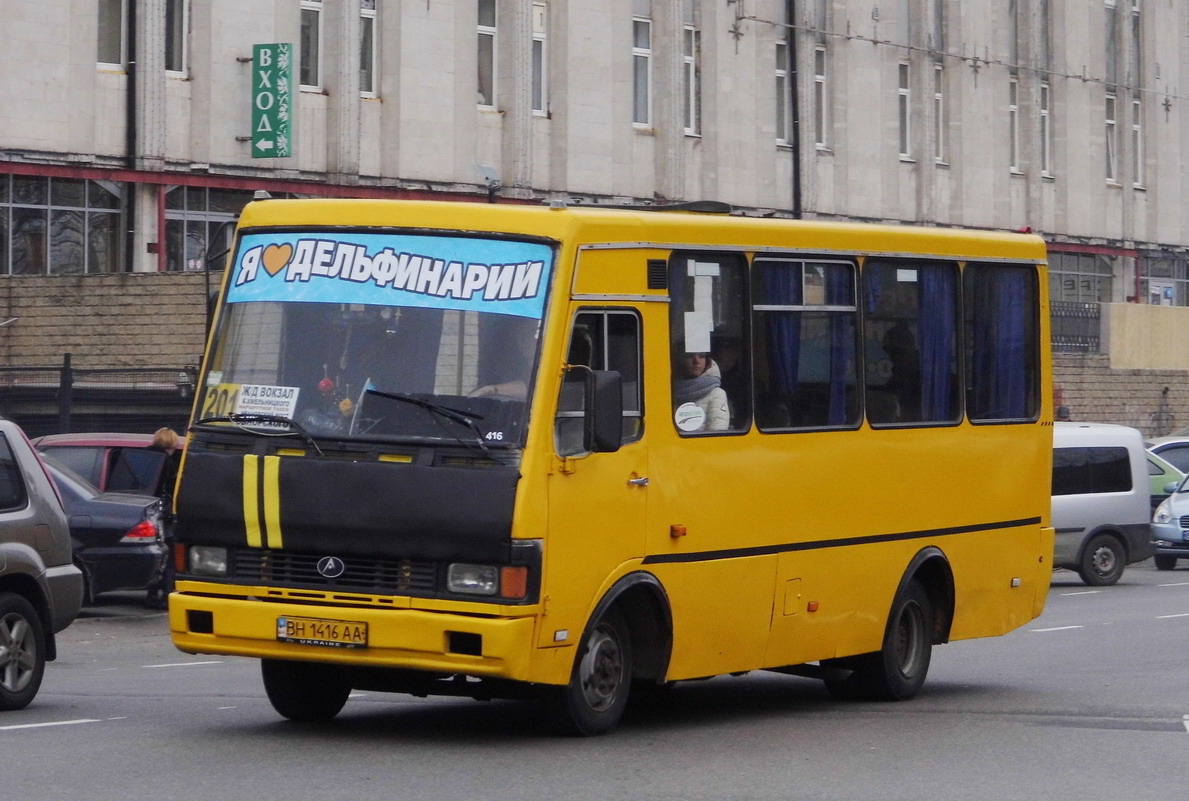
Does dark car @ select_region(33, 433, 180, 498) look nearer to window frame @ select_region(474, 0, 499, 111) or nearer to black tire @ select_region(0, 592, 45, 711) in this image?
black tire @ select_region(0, 592, 45, 711)

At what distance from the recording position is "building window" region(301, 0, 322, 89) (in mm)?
38375

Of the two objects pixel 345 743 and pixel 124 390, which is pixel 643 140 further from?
pixel 345 743

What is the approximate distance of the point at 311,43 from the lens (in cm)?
3856

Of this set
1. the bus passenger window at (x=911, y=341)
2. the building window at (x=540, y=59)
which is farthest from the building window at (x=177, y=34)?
the bus passenger window at (x=911, y=341)

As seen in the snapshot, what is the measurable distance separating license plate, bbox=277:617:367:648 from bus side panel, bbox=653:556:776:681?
1.66m

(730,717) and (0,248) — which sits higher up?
(0,248)

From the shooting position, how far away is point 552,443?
9.86 metres

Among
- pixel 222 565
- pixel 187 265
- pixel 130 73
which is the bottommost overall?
pixel 222 565

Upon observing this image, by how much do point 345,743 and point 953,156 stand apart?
45171 mm

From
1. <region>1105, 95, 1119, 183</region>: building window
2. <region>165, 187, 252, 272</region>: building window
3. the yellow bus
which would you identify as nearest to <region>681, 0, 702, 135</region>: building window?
<region>165, 187, 252, 272</region>: building window

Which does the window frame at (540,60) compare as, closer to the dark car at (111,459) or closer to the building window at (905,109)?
the building window at (905,109)

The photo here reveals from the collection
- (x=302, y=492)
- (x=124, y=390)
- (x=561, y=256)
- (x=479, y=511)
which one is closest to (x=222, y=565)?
(x=302, y=492)

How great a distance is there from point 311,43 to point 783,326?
28135mm

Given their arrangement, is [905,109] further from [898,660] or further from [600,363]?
[600,363]
